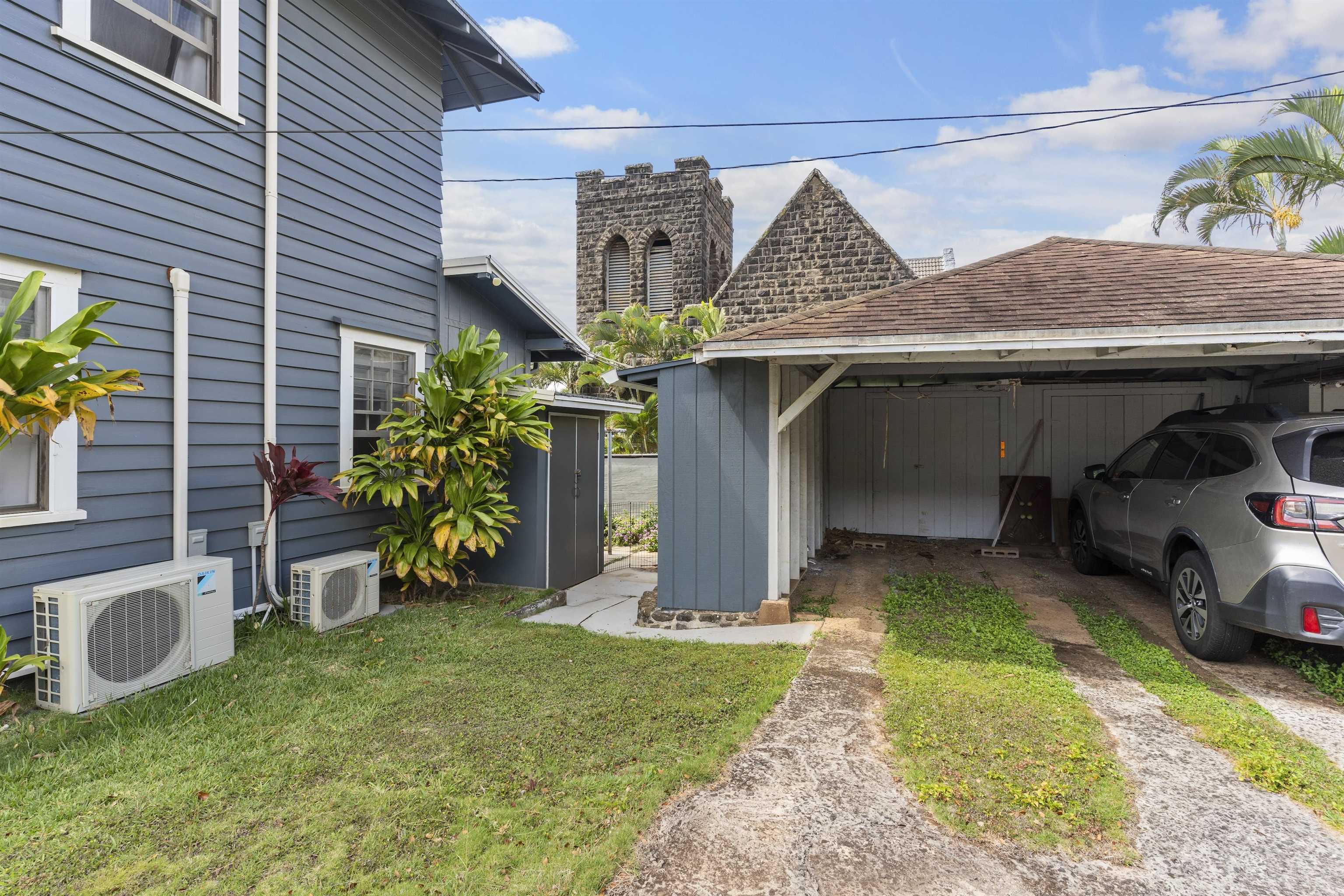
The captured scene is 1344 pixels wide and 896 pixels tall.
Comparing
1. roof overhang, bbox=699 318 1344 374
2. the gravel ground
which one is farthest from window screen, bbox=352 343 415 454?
the gravel ground

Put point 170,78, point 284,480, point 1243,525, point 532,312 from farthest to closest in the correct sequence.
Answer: point 532,312 → point 284,480 → point 170,78 → point 1243,525

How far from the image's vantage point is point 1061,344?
4.59 m

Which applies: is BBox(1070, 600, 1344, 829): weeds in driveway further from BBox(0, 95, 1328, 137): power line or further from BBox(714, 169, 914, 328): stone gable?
BBox(714, 169, 914, 328): stone gable

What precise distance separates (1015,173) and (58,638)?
41.5ft

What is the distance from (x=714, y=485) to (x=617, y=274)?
15147 millimetres

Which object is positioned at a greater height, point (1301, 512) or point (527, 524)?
point (1301, 512)

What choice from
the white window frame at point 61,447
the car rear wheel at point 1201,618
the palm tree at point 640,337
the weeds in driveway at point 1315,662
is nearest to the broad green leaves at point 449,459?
the white window frame at point 61,447

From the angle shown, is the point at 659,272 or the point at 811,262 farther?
the point at 659,272

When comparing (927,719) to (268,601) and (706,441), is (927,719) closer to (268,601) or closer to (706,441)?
(706,441)

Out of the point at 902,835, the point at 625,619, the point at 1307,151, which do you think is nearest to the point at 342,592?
the point at 625,619

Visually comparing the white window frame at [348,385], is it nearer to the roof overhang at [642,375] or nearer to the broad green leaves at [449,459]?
the broad green leaves at [449,459]

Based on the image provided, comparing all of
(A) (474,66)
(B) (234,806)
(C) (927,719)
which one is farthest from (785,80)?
(B) (234,806)

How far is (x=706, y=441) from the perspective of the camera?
582 cm

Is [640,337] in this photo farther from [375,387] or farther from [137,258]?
[137,258]
